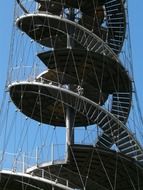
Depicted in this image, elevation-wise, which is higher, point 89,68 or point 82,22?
point 82,22

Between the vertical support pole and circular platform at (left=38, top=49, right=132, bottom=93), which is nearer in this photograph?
the vertical support pole

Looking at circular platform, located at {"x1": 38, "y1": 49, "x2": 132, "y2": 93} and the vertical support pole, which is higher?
circular platform, located at {"x1": 38, "y1": 49, "x2": 132, "y2": 93}

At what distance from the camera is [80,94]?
1438 inches

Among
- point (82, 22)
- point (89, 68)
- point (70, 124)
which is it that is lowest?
point (70, 124)

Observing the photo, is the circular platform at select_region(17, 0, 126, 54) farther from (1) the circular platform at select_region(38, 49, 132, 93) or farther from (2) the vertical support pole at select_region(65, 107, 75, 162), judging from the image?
(2) the vertical support pole at select_region(65, 107, 75, 162)

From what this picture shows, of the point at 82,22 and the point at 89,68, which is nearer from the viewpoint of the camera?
the point at 89,68

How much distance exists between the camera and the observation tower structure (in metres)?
35.5

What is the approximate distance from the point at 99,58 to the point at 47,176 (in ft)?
20.7

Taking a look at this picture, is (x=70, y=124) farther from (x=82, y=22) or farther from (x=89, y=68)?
(x=82, y=22)

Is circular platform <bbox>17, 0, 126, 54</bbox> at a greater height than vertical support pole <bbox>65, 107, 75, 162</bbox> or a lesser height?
greater

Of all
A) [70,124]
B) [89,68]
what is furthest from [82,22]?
[70,124]

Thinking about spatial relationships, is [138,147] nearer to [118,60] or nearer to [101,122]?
[101,122]

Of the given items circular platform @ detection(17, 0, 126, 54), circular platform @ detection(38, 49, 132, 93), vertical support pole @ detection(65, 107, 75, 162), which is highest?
circular platform @ detection(17, 0, 126, 54)

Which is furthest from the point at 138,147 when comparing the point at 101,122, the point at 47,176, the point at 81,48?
the point at 81,48
